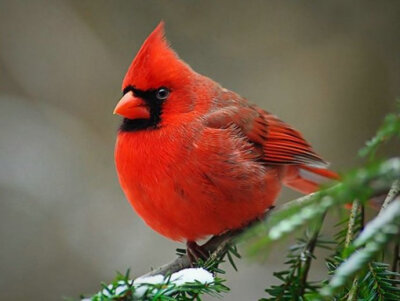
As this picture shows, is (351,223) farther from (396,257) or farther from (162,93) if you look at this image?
(162,93)

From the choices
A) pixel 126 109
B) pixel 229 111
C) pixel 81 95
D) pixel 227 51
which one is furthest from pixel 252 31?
pixel 126 109

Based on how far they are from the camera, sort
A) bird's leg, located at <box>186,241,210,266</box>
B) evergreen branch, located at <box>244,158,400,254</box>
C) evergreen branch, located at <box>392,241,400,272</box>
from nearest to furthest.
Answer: evergreen branch, located at <box>244,158,400,254</box> → evergreen branch, located at <box>392,241,400,272</box> → bird's leg, located at <box>186,241,210,266</box>

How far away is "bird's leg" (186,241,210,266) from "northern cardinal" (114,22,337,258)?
14 millimetres

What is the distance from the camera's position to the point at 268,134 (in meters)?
2.81

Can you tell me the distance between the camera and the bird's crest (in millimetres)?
2395

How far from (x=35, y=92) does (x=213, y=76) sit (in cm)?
147

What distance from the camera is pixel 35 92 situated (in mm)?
5059

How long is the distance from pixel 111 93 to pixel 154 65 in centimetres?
264

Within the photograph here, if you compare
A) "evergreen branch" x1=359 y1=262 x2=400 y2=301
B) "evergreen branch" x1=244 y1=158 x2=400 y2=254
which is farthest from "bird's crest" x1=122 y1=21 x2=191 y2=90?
"evergreen branch" x1=244 y1=158 x2=400 y2=254

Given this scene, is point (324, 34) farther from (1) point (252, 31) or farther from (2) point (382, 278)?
(2) point (382, 278)

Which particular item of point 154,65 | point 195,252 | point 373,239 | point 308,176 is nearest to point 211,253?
point 195,252

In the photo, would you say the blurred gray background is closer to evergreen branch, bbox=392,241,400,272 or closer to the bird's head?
the bird's head

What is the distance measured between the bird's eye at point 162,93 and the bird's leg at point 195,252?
584 millimetres

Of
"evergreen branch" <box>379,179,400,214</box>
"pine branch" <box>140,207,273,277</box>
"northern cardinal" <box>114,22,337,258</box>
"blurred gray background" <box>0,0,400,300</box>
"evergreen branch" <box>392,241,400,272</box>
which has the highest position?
"blurred gray background" <box>0,0,400,300</box>
